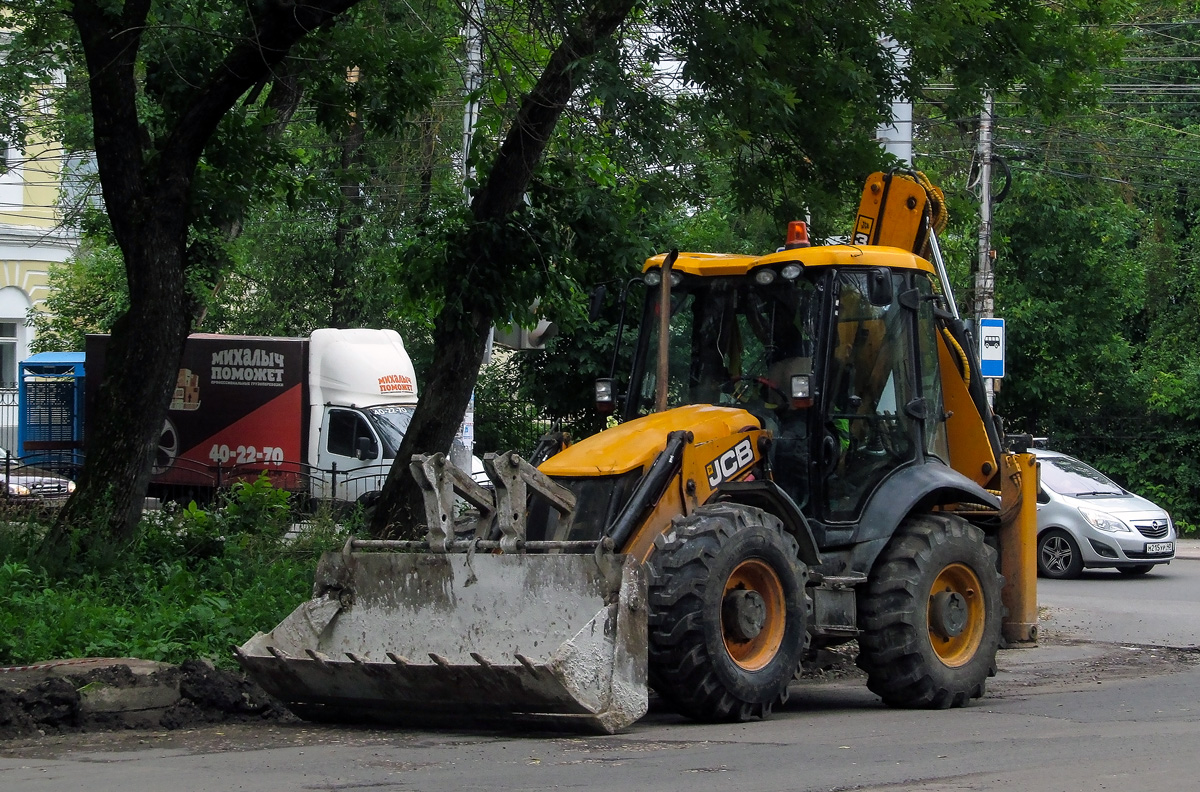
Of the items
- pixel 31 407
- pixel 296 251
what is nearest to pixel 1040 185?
pixel 296 251

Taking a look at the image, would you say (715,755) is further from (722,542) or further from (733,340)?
(733,340)

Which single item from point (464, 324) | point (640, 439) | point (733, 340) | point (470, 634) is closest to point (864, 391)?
point (733, 340)

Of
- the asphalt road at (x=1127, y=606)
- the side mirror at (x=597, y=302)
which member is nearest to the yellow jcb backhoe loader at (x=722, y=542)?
the side mirror at (x=597, y=302)

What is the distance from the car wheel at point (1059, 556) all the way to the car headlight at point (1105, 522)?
0.42 metres

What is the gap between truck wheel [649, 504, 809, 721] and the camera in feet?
24.7

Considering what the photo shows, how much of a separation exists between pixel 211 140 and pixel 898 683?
308 inches

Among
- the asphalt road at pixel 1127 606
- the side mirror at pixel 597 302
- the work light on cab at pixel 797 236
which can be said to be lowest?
A: the asphalt road at pixel 1127 606

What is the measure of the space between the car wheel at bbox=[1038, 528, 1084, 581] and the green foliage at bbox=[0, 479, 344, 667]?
10704 millimetres

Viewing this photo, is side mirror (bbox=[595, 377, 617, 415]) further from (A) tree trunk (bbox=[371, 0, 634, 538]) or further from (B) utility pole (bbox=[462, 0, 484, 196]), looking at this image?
(B) utility pole (bbox=[462, 0, 484, 196])

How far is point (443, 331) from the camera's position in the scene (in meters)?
13.1

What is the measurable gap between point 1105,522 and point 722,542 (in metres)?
13.0

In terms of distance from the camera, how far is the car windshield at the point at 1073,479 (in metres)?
19.7

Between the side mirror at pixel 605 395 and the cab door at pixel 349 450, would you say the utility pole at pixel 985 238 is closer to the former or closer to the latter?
the cab door at pixel 349 450

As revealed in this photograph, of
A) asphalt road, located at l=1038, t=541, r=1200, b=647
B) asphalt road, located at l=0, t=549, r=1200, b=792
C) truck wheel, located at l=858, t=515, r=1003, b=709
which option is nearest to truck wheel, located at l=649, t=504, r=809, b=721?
asphalt road, located at l=0, t=549, r=1200, b=792
